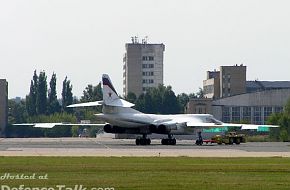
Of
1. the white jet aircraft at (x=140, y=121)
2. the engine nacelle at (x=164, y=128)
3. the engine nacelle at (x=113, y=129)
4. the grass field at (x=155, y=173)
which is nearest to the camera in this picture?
the grass field at (x=155, y=173)

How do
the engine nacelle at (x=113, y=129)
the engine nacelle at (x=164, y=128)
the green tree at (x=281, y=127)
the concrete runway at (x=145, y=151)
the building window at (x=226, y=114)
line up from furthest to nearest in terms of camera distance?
the building window at (x=226, y=114) < the green tree at (x=281, y=127) < the engine nacelle at (x=164, y=128) < the engine nacelle at (x=113, y=129) < the concrete runway at (x=145, y=151)

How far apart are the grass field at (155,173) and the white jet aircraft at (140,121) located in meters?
38.0

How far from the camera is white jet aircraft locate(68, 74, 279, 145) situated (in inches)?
3489

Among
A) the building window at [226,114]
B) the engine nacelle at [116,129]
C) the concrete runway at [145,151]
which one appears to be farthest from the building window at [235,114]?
the concrete runway at [145,151]

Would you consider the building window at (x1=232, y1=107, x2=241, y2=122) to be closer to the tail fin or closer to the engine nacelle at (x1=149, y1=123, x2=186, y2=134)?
the engine nacelle at (x1=149, y1=123, x2=186, y2=134)

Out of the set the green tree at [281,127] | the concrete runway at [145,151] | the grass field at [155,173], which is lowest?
the grass field at [155,173]

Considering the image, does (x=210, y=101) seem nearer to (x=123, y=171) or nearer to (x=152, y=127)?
(x=152, y=127)

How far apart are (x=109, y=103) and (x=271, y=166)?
44333 mm

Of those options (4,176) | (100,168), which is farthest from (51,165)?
(4,176)

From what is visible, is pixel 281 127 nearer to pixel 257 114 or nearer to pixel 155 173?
Result: pixel 257 114

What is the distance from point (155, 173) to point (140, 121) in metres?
52.2

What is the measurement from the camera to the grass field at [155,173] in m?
33.3

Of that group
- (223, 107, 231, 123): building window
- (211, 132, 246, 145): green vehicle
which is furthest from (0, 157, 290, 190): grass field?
(223, 107, 231, 123): building window

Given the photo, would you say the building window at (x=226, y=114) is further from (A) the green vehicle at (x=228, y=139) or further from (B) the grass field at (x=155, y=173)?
(B) the grass field at (x=155, y=173)
